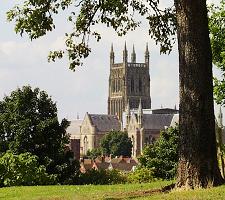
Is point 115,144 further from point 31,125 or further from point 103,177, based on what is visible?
point 103,177

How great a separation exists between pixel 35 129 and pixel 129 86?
145020mm

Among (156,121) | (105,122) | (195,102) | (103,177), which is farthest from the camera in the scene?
(105,122)

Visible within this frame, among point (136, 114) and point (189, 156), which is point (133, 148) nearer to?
point (136, 114)

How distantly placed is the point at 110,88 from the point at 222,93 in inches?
5860

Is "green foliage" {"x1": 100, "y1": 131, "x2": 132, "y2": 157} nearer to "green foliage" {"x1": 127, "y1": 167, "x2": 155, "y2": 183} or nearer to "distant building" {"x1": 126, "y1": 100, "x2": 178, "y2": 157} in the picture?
"distant building" {"x1": 126, "y1": 100, "x2": 178, "y2": 157}

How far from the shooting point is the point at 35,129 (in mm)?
32875

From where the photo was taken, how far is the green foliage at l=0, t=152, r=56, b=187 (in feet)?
74.0

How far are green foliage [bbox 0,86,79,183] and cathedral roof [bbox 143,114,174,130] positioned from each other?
115 m

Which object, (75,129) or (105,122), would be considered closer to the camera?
(105,122)

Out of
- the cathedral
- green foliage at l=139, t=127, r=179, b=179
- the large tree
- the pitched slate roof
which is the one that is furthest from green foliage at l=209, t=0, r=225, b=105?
the pitched slate roof

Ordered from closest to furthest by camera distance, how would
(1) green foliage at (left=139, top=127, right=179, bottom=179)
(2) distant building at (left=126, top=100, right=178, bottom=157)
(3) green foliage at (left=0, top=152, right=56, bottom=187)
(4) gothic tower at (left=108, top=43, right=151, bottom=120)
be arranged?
(3) green foliage at (left=0, top=152, right=56, bottom=187) → (1) green foliage at (left=139, top=127, right=179, bottom=179) → (2) distant building at (left=126, top=100, right=178, bottom=157) → (4) gothic tower at (left=108, top=43, right=151, bottom=120)

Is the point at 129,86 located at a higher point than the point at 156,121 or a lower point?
higher

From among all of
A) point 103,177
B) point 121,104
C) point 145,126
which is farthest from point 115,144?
point 103,177

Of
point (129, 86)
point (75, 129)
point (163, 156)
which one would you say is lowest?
point (163, 156)
